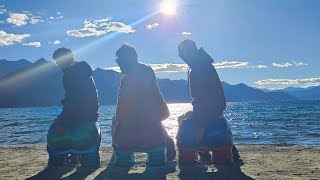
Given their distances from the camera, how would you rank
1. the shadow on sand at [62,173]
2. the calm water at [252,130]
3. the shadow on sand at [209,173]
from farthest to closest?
the calm water at [252,130], the shadow on sand at [62,173], the shadow on sand at [209,173]

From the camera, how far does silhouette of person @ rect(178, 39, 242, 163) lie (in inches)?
365

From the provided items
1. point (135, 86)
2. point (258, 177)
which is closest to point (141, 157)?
point (135, 86)

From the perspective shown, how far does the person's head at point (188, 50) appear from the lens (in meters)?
9.35

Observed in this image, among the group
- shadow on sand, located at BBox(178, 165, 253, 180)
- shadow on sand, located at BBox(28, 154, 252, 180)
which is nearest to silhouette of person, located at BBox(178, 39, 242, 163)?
shadow on sand, located at BBox(178, 165, 253, 180)

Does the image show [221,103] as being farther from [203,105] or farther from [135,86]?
[135,86]

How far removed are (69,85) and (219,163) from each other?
3.98 m

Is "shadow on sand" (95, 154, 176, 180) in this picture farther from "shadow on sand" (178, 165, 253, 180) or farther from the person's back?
the person's back

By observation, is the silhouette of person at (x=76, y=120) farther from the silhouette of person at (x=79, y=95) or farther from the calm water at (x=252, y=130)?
the calm water at (x=252, y=130)

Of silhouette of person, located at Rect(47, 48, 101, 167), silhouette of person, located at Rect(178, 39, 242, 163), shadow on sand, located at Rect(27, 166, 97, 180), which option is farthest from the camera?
silhouette of person, located at Rect(47, 48, 101, 167)

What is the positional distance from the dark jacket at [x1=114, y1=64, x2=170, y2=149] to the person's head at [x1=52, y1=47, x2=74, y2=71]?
1782 millimetres

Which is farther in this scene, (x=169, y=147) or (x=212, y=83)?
(x=169, y=147)

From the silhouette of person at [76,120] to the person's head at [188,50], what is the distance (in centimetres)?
229

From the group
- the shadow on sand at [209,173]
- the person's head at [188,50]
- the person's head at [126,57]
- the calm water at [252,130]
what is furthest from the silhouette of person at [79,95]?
the calm water at [252,130]

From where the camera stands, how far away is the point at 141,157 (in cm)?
1234
